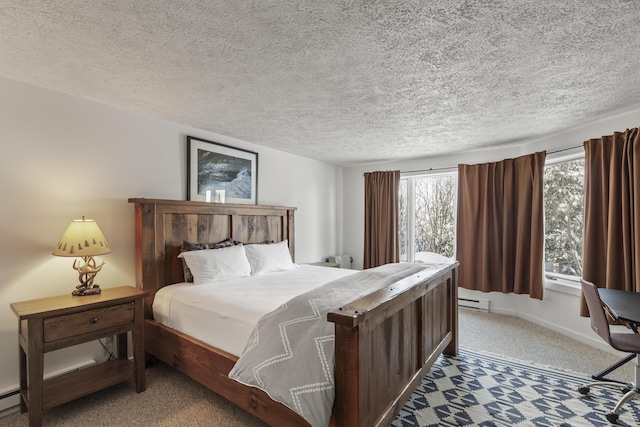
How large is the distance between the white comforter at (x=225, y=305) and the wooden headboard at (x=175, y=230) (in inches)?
8.2

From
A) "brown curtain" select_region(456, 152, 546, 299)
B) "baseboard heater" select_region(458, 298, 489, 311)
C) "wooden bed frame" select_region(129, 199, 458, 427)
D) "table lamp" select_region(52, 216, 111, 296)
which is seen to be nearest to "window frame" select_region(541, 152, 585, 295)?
"brown curtain" select_region(456, 152, 546, 299)

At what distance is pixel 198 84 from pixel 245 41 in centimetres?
74

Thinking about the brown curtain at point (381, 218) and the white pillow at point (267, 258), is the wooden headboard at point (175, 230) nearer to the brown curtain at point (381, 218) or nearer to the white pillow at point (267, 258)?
the white pillow at point (267, 258)

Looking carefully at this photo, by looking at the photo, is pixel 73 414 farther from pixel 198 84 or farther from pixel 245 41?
pixel 245 41

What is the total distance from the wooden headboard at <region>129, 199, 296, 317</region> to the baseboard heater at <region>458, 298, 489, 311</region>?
3064 millimetres

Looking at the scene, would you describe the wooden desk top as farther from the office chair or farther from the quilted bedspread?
the quilted bedspread

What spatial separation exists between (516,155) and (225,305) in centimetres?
411

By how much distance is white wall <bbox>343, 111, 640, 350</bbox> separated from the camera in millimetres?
3172

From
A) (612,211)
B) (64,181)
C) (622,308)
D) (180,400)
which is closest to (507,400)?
(622,308)

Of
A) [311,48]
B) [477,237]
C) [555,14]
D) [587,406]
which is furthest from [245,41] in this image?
[477,237]

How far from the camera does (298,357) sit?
150 cm

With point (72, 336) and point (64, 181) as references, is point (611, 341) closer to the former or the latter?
point (72, 336)

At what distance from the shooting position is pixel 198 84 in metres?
2.24

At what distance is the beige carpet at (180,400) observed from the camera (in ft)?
6.50
